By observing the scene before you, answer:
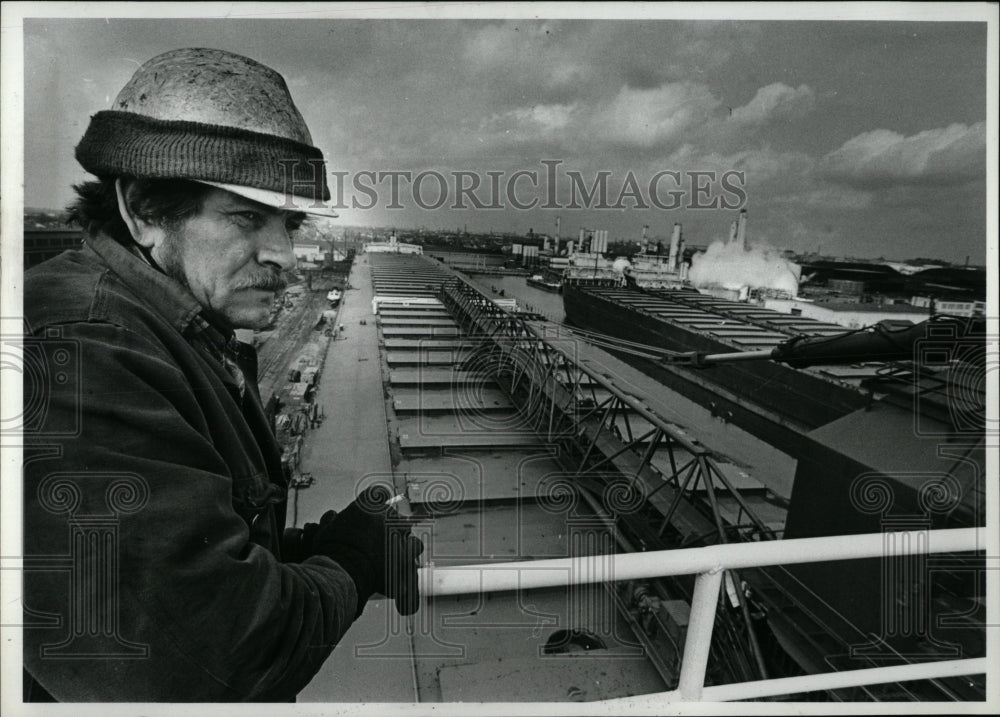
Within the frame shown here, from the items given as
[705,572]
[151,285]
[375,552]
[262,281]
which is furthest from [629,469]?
[151,285]

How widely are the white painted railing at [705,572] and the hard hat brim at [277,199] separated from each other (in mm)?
762

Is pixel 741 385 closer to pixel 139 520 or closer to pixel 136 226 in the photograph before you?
pixel 136 226

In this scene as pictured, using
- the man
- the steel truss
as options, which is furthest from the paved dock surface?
the steel truss

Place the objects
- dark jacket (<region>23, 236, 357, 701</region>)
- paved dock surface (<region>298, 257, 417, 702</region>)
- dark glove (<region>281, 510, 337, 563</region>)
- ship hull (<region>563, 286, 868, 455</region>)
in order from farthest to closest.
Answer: ship hull (<region>563, 286, 868, 455</region>), paved dock surface (<region>298, 257, 417, 702</region>), dark glove (<region>281, 510, 337, 563</region>), dark jacket (<region>23, 236, 357, 701</region>)

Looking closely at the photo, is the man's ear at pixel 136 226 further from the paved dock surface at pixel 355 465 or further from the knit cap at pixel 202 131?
the paved dock surface at pixel 355 465

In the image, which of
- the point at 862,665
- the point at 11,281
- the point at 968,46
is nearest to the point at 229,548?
the point at 11,281

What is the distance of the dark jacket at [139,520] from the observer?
82cm

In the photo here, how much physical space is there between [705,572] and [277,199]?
1.16 meters

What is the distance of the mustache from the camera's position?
1.15 metres

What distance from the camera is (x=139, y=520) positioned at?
2.67ft

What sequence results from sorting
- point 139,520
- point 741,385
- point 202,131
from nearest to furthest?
point 139,520 → point 202,131 → point 741,385

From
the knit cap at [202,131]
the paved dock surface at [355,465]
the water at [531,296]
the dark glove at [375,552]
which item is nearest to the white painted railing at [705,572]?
the dark glove at [375,552]

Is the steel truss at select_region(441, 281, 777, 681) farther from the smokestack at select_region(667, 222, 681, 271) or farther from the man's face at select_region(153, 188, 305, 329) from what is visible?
the man's face at select_region(153, 188, 305, 329)

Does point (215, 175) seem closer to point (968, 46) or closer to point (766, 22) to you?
point (766, 22)
